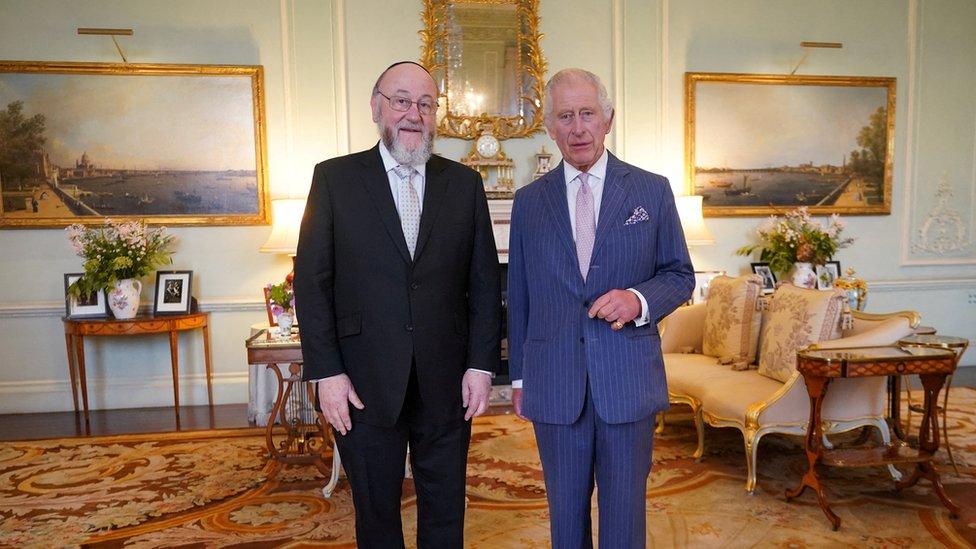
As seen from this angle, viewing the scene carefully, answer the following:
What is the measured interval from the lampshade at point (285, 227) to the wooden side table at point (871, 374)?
3.53 meters

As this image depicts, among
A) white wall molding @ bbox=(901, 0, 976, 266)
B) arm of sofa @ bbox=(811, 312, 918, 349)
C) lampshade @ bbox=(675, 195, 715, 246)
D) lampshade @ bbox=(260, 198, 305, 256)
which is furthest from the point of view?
white wall molding @ bbox=(901, 0, 976, 266)

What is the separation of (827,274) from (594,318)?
185 inches

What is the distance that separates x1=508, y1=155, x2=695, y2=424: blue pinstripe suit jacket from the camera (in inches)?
65.4

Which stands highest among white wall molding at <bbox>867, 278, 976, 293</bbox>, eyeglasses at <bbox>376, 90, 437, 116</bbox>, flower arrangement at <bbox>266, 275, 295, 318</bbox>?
eyeglasses at <bbox>376, 90, 437, 116</bbox>

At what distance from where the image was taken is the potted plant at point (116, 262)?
4.75 metres

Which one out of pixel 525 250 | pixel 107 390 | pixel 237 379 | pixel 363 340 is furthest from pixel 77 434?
pixel 525 250

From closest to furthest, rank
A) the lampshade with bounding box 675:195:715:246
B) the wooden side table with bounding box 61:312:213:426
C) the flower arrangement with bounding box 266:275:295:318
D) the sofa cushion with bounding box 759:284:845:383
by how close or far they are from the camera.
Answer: the sofa cushion with bounding box 759:284:845:383 < the flower arrangement with bounding box 266:275:295:318 < the wooden side table with bounding box 61:312:213:426 < the lampshade with bounding box 675:195:715:246

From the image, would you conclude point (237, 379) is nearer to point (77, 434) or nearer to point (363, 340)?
point (77, 434)

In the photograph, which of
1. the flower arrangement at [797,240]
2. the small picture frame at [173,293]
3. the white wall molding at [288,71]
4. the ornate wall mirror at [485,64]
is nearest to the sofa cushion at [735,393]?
the flower arrangement at [797,240]

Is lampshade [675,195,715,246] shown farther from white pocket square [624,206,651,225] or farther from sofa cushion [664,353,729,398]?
white pocket square [624,206,651,225]

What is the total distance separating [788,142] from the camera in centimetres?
602

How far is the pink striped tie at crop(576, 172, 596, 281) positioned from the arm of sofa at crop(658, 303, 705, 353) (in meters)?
3.03

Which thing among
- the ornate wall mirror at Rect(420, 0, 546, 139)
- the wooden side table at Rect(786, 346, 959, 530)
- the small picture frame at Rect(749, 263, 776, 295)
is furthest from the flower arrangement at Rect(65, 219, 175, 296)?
the small picture frame at Rect(749, 263, 776, 295)

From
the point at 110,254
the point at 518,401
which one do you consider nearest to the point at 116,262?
the point at 110,254
